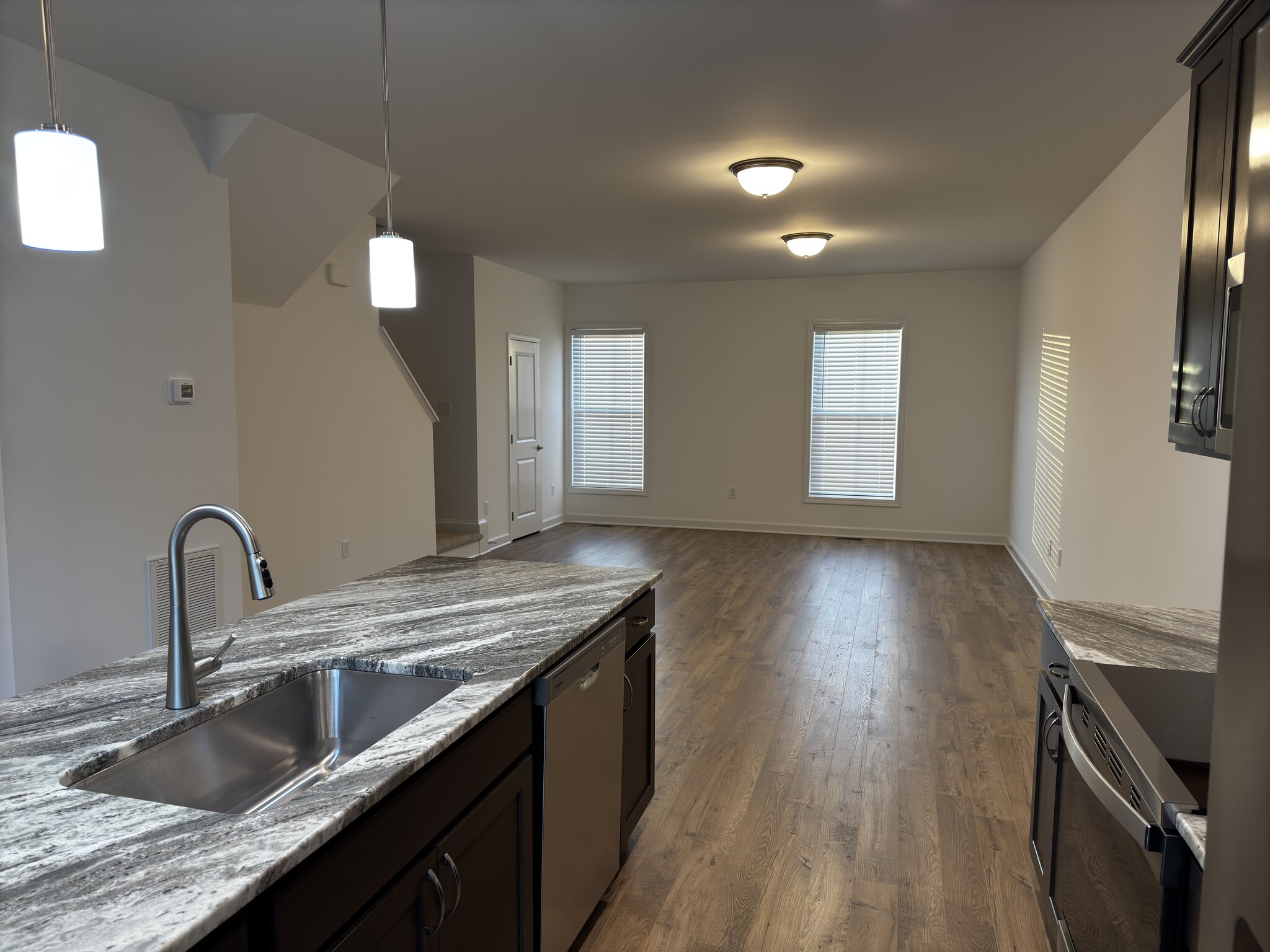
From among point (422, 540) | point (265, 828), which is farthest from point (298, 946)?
point (422, 540)

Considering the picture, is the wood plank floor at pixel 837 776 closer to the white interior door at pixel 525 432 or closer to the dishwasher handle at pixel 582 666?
the dishwasher handle at pixel 582 666

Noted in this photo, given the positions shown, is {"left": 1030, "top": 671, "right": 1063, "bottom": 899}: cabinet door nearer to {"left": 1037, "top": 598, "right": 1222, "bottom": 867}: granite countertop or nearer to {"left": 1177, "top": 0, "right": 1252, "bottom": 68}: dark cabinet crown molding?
{"left": 1037, "top": 598, "right": 1222, "bottom": 867}: granite countertop

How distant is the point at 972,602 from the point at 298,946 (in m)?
5.47

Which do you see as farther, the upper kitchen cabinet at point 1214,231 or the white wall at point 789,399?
the white wall at point 789,399

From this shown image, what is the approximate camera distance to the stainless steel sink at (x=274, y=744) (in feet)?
4.49

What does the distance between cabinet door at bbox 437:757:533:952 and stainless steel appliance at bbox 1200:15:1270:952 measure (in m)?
1.14

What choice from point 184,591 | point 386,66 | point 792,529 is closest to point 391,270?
point 386,66

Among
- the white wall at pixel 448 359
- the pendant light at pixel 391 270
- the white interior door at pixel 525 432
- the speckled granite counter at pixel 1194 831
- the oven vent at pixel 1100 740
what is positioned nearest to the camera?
the speckled granite counter at pixel 1194 831

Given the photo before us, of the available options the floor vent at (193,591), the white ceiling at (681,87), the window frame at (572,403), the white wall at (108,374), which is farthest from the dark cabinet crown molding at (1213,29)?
the window frame at (572,403)

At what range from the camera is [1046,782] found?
2135mm

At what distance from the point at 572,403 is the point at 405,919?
793 centimetres

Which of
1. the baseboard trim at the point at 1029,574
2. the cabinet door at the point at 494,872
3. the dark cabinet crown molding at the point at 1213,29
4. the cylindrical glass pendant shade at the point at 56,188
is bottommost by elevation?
the baseboard trim at the point at 1029,574

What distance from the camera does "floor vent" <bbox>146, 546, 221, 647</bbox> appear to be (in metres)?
3.40

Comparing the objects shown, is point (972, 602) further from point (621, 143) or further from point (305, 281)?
point (305, 281)
